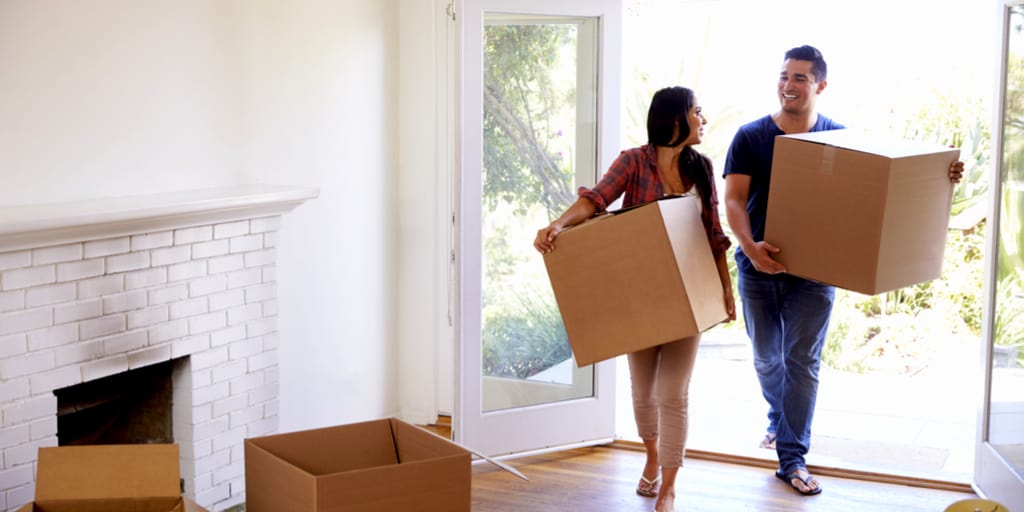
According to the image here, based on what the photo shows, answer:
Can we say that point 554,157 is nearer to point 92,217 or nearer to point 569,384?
point 569,384

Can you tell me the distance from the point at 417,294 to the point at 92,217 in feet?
6.01

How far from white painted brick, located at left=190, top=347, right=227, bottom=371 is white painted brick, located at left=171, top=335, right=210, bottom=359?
0.02m

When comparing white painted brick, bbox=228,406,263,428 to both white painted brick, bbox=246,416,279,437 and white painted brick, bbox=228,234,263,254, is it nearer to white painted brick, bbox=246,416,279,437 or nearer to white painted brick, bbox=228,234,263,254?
white painted brick, bbox=246,416,279,437

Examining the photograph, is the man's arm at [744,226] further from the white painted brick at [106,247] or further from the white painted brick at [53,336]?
the white painted brick at [53,336]

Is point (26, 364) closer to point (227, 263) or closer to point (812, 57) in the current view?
point (227, 263)

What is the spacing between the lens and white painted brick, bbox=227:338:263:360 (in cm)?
304

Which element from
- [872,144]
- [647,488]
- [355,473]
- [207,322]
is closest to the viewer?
[355,473]

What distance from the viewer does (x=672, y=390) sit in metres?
2.90

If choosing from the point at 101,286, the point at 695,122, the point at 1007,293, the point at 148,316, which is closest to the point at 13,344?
the point at 101,286

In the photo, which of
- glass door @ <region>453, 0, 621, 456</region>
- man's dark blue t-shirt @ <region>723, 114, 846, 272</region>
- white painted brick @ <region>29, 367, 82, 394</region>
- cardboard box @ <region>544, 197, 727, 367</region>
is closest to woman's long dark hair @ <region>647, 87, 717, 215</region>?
cardboard box @ <region>544, 197, 727, 367</region>

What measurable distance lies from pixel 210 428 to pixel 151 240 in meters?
0.60

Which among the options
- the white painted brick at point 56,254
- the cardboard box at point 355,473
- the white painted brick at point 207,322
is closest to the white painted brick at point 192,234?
the white painted brick at point 207,322

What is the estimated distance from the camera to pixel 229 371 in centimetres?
303

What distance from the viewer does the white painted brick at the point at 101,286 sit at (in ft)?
8.32
